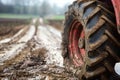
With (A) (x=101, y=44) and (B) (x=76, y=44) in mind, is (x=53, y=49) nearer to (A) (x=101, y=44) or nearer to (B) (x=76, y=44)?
(B) (x=76, y=44)

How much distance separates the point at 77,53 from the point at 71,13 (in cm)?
78

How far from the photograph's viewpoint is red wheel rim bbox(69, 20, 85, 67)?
4853 mm

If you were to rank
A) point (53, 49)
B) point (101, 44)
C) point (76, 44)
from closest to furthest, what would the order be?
point (101, 44) → point (76, 44) → point (53, 49)

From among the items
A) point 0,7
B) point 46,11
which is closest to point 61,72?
point 0,7

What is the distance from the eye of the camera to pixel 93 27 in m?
3.60

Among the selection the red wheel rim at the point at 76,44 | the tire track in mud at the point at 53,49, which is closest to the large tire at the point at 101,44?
the red wheel rim at the point at 76,44

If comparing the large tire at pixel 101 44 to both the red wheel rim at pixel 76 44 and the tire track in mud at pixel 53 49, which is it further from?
the tire track in mud at pixel 53 49

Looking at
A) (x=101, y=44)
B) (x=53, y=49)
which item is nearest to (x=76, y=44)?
(x=101, y=44)

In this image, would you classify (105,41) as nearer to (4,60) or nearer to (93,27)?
(93,27)

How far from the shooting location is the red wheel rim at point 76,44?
485cm

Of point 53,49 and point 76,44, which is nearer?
point 76,44

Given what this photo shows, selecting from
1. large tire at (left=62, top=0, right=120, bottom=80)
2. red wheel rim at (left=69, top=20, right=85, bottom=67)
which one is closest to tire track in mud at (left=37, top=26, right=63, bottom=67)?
red wheel rim at (left=69, top=20, right=85, bottom=67)

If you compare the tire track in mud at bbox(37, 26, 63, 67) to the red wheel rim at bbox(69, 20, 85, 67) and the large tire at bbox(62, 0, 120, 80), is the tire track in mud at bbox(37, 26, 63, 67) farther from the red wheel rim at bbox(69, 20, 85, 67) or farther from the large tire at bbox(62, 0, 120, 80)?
the large tire at bbox(62, 0, 120, 80)

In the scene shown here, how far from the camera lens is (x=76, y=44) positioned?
5117 millimetres
